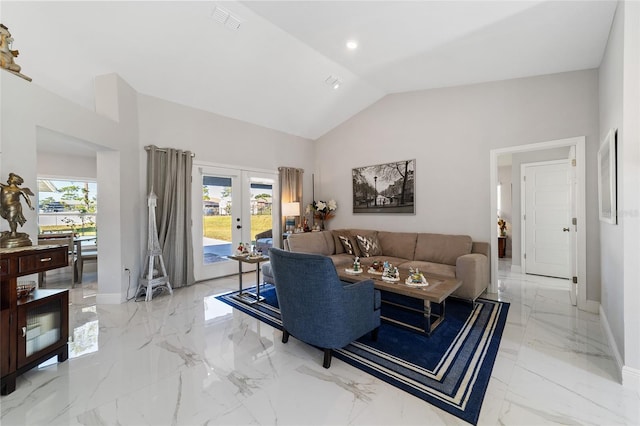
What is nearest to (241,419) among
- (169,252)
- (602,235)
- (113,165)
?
(169,252)

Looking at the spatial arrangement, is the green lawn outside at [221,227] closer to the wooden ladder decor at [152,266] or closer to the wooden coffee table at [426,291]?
the wooden ladder decor at [152,266]

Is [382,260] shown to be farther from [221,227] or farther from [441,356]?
[221,227]

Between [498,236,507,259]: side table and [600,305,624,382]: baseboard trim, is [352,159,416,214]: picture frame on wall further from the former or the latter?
[498,236,507,259]: side table

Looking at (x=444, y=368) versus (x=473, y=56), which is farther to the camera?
(x=473, y=56)

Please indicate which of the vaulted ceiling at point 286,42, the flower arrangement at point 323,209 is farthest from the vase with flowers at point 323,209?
the vaulted ceiling at point 286,42

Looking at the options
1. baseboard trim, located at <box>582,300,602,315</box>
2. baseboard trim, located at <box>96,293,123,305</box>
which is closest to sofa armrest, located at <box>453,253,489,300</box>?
baseboard trim, located at <box>582,300,602,315</box>

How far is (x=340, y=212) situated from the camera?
229 inches

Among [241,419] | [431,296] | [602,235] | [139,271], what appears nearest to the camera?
[241,419]

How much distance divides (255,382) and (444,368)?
146 centimetres

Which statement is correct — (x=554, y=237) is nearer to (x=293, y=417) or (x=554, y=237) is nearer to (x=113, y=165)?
(x=293, y=417)

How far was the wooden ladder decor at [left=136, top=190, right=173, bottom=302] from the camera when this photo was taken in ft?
12.0

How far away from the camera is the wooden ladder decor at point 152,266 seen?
3643 mm

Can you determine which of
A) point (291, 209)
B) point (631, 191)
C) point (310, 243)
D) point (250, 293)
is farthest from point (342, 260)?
point (631, 191)

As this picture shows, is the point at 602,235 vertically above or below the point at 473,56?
below
